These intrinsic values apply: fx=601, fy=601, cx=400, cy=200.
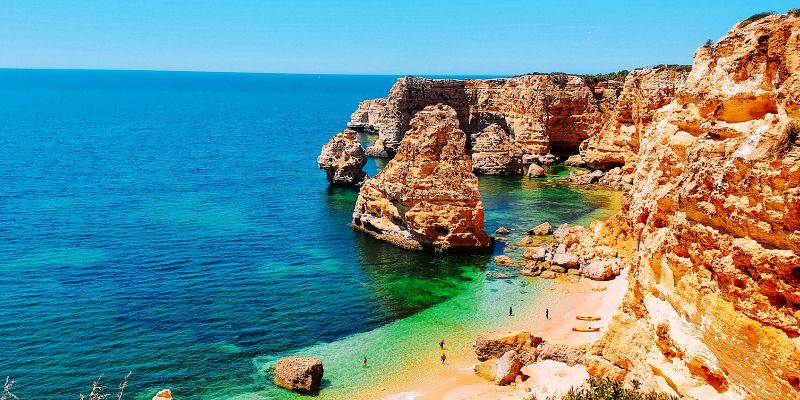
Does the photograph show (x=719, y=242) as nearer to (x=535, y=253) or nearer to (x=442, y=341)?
(x=442, y=341)

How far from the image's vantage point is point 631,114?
72688 mm

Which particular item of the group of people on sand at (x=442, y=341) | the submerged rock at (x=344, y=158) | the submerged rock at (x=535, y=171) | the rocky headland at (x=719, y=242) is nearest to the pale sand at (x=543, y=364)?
the group of people on sand at (x=442, y=341)

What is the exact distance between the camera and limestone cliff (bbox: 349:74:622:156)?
85.8 m

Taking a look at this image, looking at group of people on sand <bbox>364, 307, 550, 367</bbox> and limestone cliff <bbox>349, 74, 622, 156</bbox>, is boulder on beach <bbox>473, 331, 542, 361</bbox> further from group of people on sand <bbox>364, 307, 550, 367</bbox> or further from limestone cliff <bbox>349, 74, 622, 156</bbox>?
limestone cliff <bbox>349, 74, 622, 156</bbox>

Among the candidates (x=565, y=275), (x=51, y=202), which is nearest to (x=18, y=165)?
(x=51, y=202)

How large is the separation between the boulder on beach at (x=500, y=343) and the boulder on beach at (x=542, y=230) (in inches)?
858

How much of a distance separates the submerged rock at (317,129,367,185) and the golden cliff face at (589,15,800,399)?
52242 millimetres

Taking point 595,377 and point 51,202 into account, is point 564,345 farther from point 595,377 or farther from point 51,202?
point 51,202

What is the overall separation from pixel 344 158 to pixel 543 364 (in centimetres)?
4637

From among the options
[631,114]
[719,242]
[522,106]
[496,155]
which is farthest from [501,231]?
[522,106]

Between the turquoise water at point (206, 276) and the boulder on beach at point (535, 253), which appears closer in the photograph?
the turquoise water at point (206, 276)

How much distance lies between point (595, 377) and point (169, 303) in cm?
2576

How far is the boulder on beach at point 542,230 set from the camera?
5078 centimetres

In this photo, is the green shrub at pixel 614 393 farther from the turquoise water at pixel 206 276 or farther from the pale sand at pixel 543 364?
the turquoise water at pixel 206 276
